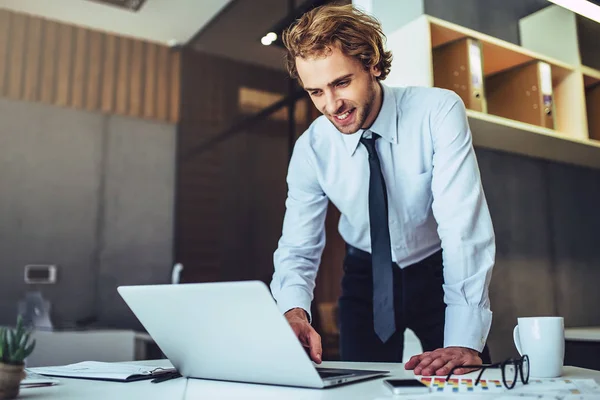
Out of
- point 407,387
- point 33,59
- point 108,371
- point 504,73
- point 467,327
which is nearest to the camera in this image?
point 407,387

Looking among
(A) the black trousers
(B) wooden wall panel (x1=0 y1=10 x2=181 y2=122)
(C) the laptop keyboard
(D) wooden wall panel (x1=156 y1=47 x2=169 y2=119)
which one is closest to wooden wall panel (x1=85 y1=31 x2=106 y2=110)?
(B) wooden wall panel (x1=0 y1=10 x2=181 y2=122)

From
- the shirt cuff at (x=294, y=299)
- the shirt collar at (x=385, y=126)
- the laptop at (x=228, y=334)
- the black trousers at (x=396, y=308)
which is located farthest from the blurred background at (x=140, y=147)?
the laptop at (x=228, y=334)

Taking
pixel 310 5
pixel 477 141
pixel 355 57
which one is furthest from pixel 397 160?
Result: pixel 310 5

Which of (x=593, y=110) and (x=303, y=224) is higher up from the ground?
(x=593, y=110)

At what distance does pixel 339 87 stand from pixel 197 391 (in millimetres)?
927

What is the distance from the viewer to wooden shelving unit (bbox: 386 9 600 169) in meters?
2.08

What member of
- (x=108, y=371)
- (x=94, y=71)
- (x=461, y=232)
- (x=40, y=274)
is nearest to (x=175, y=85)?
(x=94, y=71)

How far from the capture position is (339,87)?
1.54 metres

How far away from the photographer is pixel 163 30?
193 inches

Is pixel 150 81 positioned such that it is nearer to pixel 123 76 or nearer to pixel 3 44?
pixel 123 76

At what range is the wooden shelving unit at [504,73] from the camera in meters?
2.08

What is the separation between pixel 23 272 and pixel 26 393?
3.83 m

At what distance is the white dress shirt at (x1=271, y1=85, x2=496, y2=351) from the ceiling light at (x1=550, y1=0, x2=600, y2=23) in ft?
2.00

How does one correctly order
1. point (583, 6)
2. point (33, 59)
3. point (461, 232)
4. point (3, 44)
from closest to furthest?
point (461, 232)
point (583, 6)
point (3, 44)
point (33, 59)
